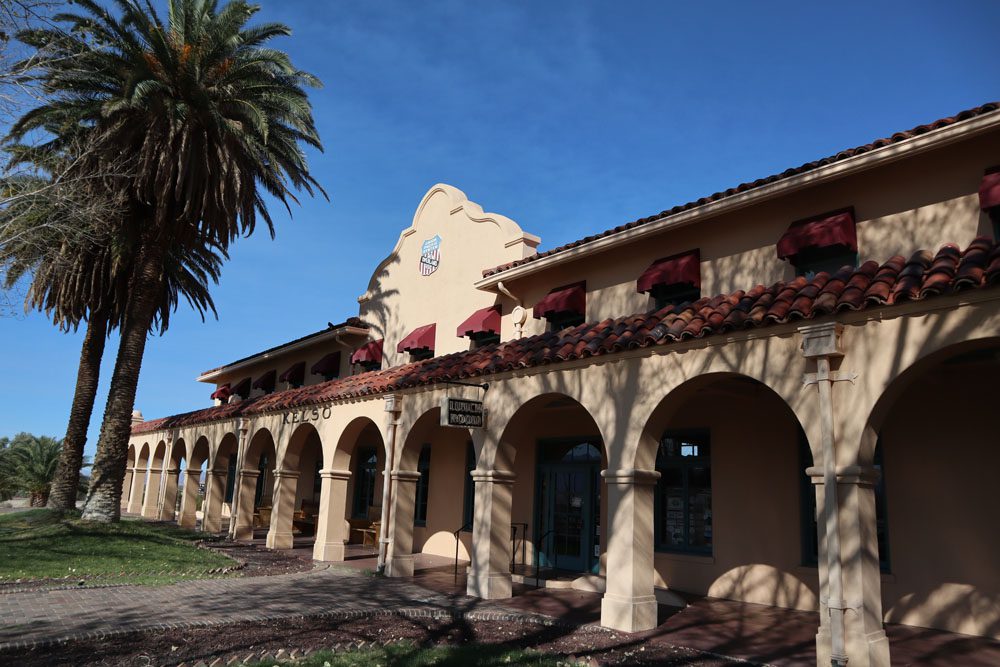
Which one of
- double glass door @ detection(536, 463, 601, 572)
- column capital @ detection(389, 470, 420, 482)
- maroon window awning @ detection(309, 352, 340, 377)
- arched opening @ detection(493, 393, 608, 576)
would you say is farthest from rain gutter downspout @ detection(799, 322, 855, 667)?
maroon window awning @ detection(309, 352, 340, 377)

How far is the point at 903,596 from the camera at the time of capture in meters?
9.39

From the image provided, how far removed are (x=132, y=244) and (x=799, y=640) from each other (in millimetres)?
18790

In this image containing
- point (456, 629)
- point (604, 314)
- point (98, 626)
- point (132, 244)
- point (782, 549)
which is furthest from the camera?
point (132, 244)

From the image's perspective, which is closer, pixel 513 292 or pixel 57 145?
pixel 513 292

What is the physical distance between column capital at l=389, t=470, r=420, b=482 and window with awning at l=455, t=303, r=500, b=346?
146 inches

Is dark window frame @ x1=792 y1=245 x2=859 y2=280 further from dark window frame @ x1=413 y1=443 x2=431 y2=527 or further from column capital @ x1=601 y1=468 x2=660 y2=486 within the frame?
dark window frame @ x1=413 y1=443 x2=431 y2=527

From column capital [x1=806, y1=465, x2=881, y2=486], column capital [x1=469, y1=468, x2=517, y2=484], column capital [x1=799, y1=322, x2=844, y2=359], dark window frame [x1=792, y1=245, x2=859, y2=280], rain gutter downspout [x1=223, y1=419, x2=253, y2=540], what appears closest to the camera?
column capital [x1=806, y1=465, x2=881, y2=486]

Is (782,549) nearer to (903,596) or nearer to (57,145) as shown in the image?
(903,596)

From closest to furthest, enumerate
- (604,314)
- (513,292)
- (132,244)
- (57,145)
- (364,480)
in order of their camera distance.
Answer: (604,314)
(513,292)
(57,145)
(132,244)
(364,480)


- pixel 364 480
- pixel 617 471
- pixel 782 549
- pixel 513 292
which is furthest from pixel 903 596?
pixel 364 480

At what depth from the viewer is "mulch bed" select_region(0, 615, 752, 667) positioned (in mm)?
7203

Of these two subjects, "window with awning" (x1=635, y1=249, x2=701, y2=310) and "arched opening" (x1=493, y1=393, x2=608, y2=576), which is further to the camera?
"arched opening" (x1=493, y1=393, x2=608, y2=576)

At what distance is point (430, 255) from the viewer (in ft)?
63.0

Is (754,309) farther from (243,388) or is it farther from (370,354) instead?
(243,388)
